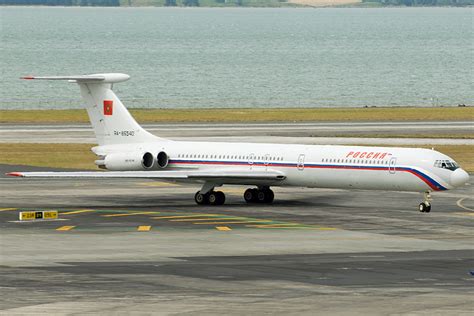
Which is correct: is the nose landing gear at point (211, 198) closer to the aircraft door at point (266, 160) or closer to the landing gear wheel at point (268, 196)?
the landing gear wheel at point (268, 196)

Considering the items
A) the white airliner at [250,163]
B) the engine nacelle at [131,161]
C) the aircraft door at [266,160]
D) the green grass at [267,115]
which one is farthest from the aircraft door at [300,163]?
the green grass at [267,115]

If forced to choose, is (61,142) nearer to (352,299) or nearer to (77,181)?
(77,181)

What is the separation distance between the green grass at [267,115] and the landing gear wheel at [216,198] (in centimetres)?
5974

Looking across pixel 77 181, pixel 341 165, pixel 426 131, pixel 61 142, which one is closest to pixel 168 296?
pixel 341 165

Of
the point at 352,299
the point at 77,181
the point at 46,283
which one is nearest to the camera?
the point at 352,299

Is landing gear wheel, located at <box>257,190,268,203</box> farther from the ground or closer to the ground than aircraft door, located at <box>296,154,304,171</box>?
closer to the ground

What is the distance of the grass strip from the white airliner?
14.5 metres

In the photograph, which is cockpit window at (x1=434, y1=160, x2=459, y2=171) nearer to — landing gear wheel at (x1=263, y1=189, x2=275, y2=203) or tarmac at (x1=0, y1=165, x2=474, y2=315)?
tarmac at (x1=0, y1=165, x2=474, y2=315)

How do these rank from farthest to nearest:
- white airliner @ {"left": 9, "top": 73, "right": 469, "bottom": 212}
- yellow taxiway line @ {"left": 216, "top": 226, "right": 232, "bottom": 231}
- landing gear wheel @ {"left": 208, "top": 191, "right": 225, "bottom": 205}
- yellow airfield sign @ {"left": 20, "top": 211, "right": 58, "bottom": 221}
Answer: landing gear wheel @ {"left": 208, "top": 191, "right": 225, "bottom": 205} → white airliner @ {"left": 9, "top": 73, "right": 469, "bottom": 212} → yellow airfield sign @ {"left": 20, "top": 211, "right": 58, "bottom": 221} → yellow taxiway line @ {"left": 216, "top": 226, "right": 232, "bottom": 231}

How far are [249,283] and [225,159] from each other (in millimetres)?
28326

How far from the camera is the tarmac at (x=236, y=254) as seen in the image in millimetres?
37312

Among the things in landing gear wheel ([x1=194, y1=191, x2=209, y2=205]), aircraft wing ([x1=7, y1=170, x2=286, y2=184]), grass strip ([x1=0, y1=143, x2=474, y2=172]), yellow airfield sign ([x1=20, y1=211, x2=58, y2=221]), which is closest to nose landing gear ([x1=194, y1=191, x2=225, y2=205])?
landing gear wheel ([x1=194, y1=191, x2=209, y2=205])

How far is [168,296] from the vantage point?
38312mm

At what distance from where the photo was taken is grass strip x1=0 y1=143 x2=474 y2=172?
88812 millimetres
